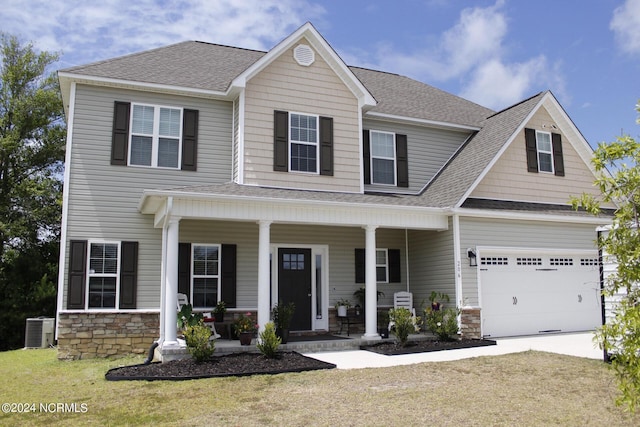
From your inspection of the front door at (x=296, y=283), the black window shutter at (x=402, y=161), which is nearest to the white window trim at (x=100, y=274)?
the front door at (x=296, y=283)

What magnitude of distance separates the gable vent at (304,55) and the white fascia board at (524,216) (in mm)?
5232

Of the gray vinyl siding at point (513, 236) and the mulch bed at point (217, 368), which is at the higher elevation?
the gray vinyl siding at point (513, 236)

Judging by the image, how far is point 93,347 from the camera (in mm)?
11664

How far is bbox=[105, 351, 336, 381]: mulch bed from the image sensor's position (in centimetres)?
882

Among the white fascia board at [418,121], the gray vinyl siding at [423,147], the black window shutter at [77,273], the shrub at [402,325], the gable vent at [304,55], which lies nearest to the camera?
the shrub at [402,325]

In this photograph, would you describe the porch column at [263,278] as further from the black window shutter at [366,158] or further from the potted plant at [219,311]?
the black window shutter at [366,158]

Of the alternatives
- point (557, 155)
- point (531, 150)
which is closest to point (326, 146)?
point (531, 150)

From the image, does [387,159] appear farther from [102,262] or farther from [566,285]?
[102,262]

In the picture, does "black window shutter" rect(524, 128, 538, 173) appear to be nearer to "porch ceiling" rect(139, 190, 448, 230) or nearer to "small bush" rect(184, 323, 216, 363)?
"porch ceiling" rect(139, 190, 448, 230)

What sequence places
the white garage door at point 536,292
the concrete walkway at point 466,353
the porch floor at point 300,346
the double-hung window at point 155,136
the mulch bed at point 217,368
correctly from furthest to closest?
the white garage door at point 536,292
the double-hung window at point 155,136
the porch floor at point 300,346
the concrete walkway at point 466,353
the mulch bed at point 217,368

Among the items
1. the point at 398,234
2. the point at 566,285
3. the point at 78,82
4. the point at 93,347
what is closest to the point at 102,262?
the point at 93,347

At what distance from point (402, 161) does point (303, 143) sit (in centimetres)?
319

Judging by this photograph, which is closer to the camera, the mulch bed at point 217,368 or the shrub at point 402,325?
the mulch bed at point 217,368

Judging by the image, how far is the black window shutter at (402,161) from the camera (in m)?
15.2
